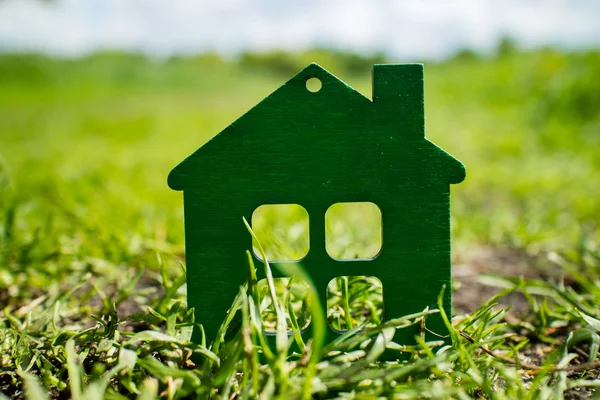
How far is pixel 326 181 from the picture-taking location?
3.59ft

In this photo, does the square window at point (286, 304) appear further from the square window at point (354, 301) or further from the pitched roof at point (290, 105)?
the pitched roof at point (290, 105)

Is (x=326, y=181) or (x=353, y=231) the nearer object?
(x=326, y=181)

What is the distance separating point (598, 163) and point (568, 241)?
249cm

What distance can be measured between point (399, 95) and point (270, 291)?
0.46 m

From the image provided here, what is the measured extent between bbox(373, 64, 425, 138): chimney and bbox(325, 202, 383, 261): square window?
0.56 metres

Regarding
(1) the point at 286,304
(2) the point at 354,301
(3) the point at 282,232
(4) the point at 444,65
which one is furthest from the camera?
(4) the point at 444,65

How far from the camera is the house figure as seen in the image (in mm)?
1080

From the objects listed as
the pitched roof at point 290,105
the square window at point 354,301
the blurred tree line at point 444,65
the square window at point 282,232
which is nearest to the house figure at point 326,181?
the pitched roof at point 290,105

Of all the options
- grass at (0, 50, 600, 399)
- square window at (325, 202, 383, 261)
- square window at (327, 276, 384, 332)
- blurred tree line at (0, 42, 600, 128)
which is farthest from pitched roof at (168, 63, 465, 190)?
blurred tree line at (0, 42, 600, 128)

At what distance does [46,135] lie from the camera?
6.75 metres

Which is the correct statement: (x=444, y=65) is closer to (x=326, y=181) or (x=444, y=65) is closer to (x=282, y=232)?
(x=282, y=232)

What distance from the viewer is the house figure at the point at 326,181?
1.08 metres

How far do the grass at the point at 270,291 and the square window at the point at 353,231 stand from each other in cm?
35

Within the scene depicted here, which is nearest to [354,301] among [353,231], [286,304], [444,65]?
[286,304]
